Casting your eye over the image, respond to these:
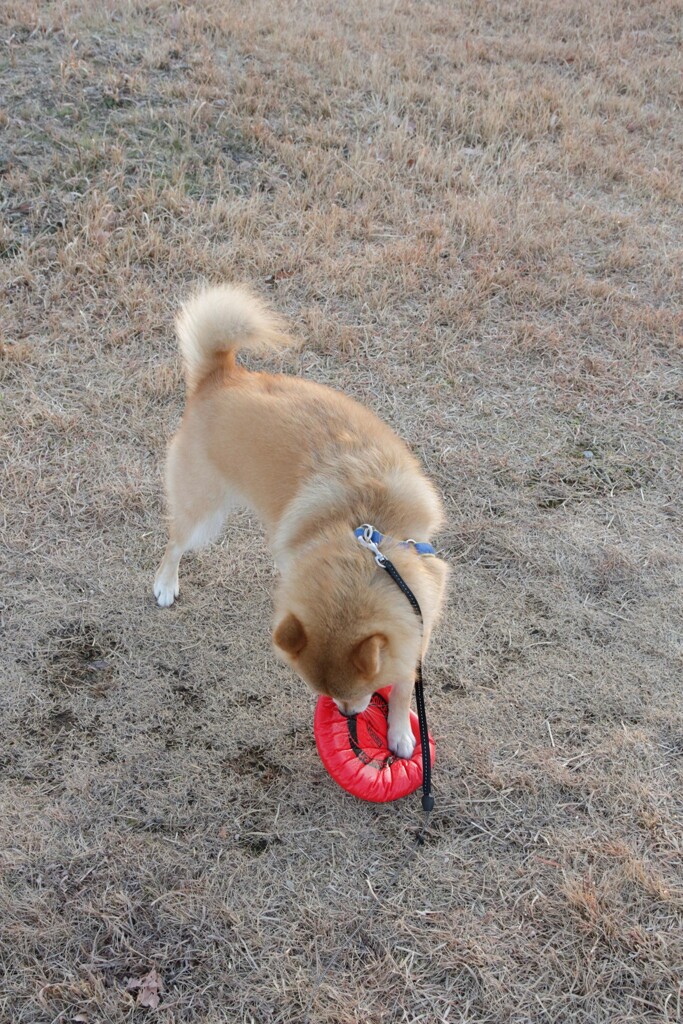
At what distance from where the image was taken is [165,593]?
128 inches

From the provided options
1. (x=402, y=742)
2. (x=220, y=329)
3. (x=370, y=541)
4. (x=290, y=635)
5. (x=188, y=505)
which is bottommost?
(x=402, y=742)

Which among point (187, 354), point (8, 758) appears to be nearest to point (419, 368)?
point (187, 354)

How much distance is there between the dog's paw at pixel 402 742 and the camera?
2.68m

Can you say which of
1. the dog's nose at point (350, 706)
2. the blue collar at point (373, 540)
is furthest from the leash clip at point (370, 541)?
Answer: the dog's nose at point (350, 706)

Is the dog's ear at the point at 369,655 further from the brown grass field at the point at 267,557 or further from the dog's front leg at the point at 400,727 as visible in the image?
the brown grass field at the point at 267,557

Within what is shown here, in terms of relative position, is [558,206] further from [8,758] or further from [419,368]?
[8,758]

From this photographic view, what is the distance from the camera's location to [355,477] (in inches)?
99.2

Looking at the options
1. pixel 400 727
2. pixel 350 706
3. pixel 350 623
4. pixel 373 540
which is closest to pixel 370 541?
pixel 373 540

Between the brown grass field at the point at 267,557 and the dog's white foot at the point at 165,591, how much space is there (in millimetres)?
42

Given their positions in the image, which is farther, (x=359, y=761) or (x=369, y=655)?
(x=359, y=761)

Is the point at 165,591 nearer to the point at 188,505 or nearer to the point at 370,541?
the point at 188,505

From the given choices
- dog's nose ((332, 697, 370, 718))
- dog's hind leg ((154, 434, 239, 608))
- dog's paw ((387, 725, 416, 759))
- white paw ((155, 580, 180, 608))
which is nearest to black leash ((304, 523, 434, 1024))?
dog's paw ((387, 725, 416, 759))

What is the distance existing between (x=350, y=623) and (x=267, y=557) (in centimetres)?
143

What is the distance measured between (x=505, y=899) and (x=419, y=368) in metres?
2.95
